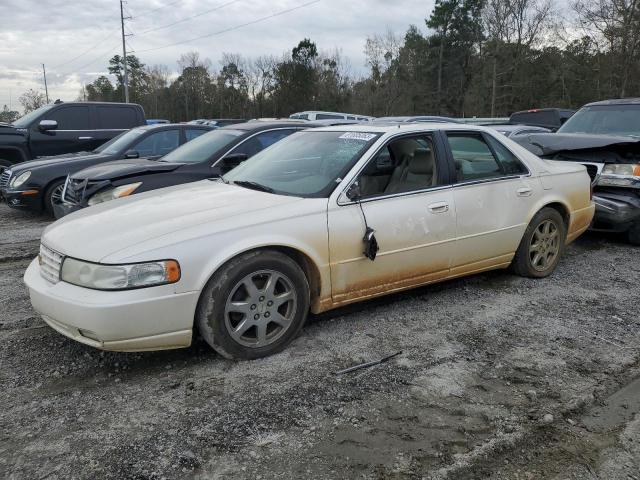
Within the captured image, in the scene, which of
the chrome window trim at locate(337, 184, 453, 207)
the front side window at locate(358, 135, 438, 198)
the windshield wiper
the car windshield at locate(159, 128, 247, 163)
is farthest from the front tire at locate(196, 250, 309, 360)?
the car windshield at locate(159, 128, 247, 163)

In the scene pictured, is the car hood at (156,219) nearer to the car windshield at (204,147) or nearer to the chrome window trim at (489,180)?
the chrome window trim at (489,180)

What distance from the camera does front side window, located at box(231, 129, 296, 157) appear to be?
23.0 feet

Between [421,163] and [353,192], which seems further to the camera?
[421,163]

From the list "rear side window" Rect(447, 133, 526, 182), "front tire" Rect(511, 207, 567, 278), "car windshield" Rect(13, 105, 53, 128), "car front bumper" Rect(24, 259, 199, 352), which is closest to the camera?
"car front bumper" Rect(24, 259, 199, 352)

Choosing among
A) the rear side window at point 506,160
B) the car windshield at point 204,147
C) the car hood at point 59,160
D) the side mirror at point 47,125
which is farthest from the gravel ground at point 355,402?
the side mirror at point 47,125

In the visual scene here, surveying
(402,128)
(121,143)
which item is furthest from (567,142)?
(121,143)

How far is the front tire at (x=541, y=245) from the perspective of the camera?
4973 millimetres

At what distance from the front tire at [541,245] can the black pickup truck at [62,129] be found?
9224mm

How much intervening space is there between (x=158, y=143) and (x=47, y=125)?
3.26m

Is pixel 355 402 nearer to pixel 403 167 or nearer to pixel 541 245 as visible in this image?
pixel 403 167

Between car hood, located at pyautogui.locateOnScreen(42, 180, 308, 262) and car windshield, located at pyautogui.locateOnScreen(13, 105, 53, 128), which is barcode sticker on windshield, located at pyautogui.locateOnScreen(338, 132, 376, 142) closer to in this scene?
car hood, located at pyautogui.locateOnScreen(42, 180, 308, 262)

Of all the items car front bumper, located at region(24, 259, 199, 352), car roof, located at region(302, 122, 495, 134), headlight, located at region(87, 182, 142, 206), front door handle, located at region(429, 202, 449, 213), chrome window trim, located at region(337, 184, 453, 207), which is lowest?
car front bumper, located at region(24, 259, 199, 352)

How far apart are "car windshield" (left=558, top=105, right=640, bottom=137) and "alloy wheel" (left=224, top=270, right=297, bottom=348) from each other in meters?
6.23

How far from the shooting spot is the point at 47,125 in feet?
34.1
